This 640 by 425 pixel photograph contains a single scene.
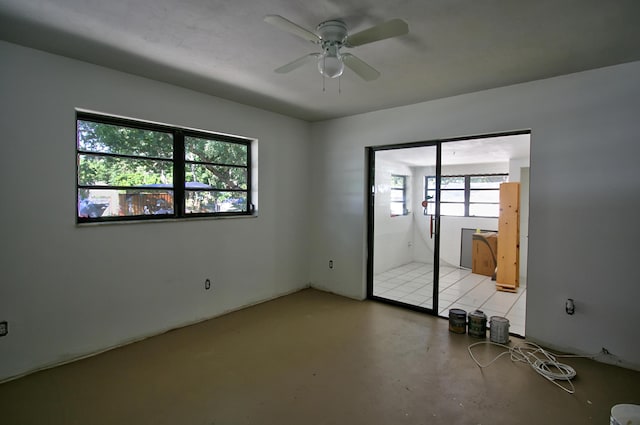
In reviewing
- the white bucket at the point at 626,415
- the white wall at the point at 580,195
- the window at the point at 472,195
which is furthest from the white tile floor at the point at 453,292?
the white bucket at the point at 626,415

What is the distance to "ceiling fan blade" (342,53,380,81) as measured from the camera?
2.05 m

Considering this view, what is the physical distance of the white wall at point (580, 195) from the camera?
261 centimetres

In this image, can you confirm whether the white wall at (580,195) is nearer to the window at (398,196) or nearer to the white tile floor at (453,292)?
the white tile floor at (453,292)

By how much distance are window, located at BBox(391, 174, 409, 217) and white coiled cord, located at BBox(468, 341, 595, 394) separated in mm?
2353

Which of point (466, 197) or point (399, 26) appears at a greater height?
point (399, 26)

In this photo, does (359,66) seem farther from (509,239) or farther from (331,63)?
(509,239)

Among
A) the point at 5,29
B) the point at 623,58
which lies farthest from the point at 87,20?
the point at 623,58

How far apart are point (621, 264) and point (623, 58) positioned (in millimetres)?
1688

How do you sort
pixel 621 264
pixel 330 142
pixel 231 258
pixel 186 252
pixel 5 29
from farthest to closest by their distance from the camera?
pixel 330 142
pixel 231 258
pixel 186 252
pixel 621 264
pixel 5 29

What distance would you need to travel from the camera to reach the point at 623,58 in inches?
98.4

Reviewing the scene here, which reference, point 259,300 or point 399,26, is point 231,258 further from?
point 399,26

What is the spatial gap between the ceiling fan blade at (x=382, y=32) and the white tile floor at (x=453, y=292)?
10.5 ft

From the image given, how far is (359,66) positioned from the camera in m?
2.10

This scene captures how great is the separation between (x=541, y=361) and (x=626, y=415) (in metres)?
0.97
